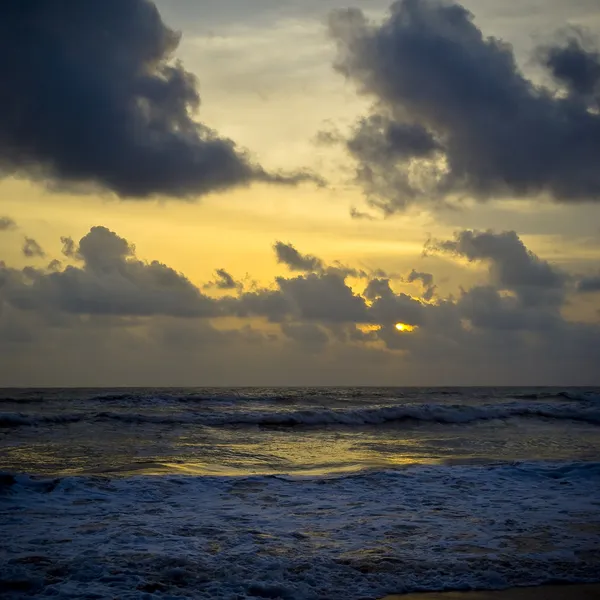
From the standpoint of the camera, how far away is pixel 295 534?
8820 mm

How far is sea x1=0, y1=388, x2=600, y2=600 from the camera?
701cm

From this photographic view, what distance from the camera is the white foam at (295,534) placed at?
6.96m

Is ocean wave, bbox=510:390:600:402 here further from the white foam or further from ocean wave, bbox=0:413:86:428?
the white foam

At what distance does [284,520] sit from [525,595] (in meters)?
4.02

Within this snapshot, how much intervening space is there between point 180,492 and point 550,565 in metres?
6.72

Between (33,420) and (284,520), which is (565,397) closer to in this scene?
(33,420)

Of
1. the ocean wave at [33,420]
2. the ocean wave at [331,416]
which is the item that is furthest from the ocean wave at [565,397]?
the ocean wave at [33,420]

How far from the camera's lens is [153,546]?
8016 millimetres

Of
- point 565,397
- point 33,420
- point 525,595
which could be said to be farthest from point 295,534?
point 565,397

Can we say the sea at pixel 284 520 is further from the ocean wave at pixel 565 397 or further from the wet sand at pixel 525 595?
the ocean wave at pixel 565 397

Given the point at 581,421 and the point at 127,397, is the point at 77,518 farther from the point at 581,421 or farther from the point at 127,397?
the point at 127,397

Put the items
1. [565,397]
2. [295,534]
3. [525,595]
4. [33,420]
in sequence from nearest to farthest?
[525,595], [295,534], [33,420], [565,397]

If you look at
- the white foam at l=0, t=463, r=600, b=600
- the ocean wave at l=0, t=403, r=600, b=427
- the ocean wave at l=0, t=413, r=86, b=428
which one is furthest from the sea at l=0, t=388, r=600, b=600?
the ocean wave at l=0, t=403, r=600, b=427

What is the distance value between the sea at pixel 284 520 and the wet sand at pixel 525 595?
→ 0.50ft
